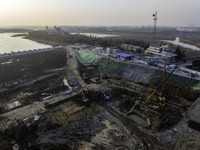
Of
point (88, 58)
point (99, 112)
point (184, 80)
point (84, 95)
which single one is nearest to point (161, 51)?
point (184, 80)

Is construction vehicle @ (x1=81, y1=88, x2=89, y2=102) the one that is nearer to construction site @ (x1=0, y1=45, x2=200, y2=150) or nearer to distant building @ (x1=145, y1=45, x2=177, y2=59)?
construction site @ (x1=0, y1=45, x2=200, y2=150)

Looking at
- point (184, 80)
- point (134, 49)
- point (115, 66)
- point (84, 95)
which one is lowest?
point (84, 95)

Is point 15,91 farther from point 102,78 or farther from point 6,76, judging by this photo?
point 102,78

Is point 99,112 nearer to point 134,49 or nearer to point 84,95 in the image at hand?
point 84,95

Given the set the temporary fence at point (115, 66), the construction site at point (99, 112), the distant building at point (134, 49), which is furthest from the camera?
the distant building at point (134, 49)

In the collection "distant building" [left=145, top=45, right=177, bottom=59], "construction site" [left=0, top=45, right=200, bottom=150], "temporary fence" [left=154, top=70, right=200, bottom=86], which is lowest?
"construction site" [left=0, top=45, right=200, bottom=150]

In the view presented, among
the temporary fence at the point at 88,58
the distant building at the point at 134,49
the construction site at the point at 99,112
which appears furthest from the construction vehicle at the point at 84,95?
the distant building at the point at 134,49

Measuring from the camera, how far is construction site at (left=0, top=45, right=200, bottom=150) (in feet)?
53.3

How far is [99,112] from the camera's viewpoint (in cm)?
2184

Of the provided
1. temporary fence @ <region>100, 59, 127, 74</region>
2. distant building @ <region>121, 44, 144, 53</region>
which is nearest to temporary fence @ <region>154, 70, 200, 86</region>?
temporary fence @ <region>100, 59, 127, 74</region>

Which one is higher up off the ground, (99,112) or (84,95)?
(84,95)

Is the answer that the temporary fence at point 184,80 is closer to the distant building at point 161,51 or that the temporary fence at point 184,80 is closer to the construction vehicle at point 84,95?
the distant building at point 161,51

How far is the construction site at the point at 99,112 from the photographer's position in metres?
16.2

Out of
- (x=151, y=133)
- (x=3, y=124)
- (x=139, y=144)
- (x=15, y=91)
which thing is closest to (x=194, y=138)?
(x=151, y=133)
